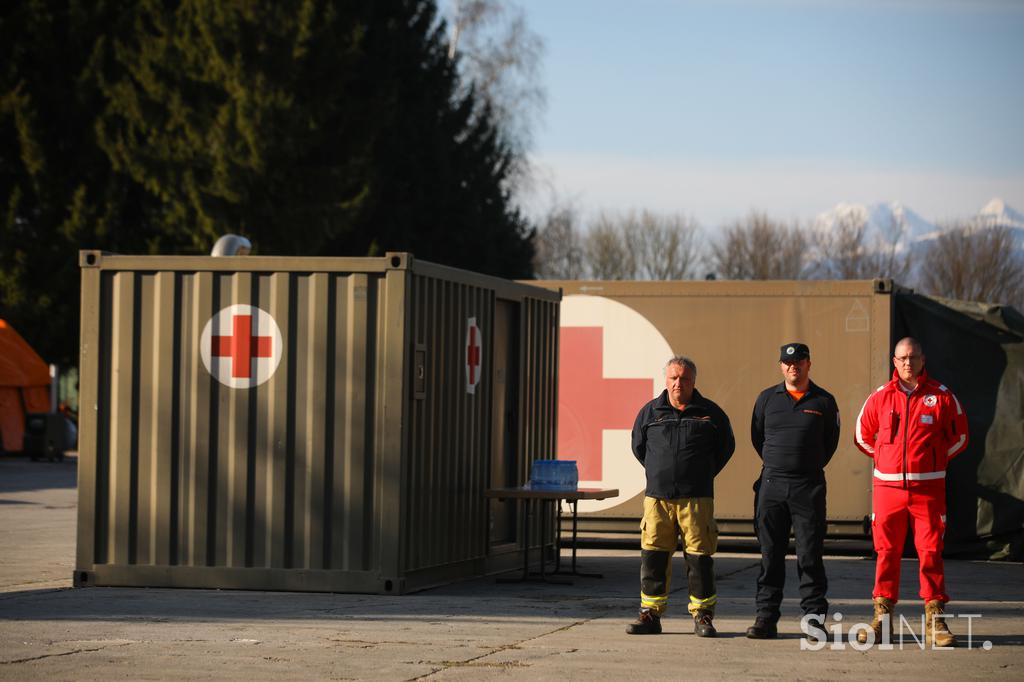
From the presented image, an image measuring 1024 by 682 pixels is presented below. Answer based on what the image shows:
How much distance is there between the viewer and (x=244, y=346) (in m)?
11.6

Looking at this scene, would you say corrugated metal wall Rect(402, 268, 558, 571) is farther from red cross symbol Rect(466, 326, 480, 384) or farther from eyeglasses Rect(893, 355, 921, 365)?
eyeglasses Rect(893, 355, 921, 365)

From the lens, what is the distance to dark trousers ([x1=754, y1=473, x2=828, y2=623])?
31.0 ft

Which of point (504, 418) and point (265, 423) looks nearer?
point (265, 423)

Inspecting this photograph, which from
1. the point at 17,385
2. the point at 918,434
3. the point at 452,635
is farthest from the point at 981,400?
the point at 17,385

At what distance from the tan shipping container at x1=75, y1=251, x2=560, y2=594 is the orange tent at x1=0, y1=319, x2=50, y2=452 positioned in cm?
2077

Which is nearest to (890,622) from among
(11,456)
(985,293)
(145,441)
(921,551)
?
(921,551)

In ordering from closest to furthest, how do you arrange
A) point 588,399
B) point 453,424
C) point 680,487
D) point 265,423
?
point 680,487
point 265,423
point 453,424
point 588,399

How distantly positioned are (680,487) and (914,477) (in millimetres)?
1443

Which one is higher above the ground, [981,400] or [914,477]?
[981,400]

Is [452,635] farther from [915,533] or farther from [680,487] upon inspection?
[915,533]

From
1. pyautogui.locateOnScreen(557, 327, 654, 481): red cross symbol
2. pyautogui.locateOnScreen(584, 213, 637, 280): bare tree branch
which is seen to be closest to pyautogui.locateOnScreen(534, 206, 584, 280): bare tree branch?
pyautogui.locateOnScreen(584, 213, 637, 280): bare tree branch

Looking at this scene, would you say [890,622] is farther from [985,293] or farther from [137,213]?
[985,293]

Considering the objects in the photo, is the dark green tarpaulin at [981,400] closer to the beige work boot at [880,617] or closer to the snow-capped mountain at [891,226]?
the beige work boot at [880,617]

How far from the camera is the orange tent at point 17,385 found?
103 feet
